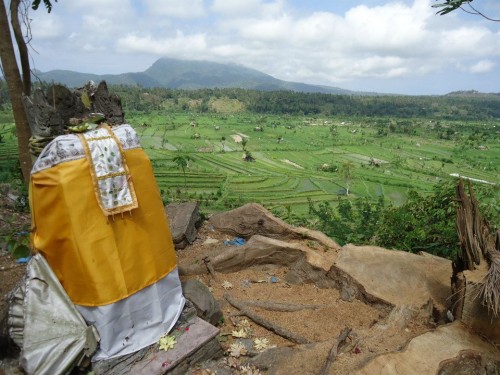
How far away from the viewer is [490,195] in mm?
7965

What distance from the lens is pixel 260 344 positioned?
12.1ft

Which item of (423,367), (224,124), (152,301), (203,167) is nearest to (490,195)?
(423,367)

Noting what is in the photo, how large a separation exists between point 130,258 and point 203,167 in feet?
125

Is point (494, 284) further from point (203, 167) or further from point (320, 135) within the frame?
point (320, 135)

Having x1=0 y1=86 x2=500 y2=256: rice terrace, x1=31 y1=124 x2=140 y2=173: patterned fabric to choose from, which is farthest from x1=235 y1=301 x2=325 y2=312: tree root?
x1=0 y1=86 x2=500 y2=256: rice terrace

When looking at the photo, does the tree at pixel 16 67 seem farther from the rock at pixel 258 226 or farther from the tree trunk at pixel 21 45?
the rock at pixel 258 226

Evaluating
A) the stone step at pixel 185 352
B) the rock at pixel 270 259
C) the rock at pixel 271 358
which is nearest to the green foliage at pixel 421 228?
the rock at pixel 270 259

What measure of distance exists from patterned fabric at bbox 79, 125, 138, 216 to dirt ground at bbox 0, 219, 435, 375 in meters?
1.17

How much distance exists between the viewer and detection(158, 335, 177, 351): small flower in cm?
305

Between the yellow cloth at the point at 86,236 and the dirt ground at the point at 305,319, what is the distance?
646 mm

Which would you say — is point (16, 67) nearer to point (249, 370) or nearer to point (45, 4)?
point (45, 4)

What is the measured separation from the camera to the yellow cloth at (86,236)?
266cm

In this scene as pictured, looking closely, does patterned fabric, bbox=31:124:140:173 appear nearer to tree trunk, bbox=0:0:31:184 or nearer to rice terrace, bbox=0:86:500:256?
tree trunk, bbox=0:0:31:184

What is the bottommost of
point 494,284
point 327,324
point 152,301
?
point 327,324
